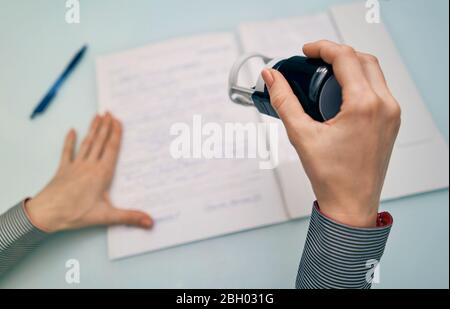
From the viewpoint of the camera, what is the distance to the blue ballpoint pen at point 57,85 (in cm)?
59

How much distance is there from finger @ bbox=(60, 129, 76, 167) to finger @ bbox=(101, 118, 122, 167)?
0.18 feet

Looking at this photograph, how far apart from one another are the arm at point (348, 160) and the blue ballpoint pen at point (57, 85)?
435mm

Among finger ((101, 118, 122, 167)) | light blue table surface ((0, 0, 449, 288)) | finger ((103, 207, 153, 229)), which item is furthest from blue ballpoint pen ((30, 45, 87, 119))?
finger ((103, 207, 153, 229))

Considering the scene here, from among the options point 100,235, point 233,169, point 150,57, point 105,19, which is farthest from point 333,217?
point 105,19

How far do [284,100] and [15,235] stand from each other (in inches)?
15.2

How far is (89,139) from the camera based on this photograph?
57 centimetres

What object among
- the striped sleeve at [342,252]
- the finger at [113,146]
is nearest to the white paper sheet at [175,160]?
the finger at [113,146]

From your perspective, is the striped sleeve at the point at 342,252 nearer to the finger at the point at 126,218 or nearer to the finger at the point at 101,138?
the finger at the point at 126,218

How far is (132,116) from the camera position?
0.60m

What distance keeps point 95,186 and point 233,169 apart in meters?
0.21

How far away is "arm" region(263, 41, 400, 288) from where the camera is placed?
311mm

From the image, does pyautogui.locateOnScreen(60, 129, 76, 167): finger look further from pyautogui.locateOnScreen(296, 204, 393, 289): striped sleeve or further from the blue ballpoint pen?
pyautogui.locateOnScreen(296, 204, 393, 289): striped sleeve

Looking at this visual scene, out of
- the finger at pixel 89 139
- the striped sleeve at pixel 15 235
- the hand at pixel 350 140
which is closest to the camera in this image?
the hand at pixel 350 140

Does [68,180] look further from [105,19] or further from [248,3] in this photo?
[248,3]
